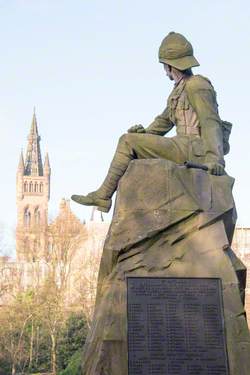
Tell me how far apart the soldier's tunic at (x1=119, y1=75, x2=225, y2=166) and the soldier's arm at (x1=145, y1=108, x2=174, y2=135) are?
1.16ft

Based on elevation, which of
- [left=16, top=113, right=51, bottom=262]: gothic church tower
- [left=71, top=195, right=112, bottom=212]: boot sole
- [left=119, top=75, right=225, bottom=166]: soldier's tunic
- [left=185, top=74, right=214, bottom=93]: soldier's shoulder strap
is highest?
[left=16, top=113, right=51, bottom=262]: gothic church tower

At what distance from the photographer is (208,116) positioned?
8359 mm

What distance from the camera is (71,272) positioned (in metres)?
47.4

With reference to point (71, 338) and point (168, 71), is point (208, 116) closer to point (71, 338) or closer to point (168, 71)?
point (168, 71)

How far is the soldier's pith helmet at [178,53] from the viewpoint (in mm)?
8602

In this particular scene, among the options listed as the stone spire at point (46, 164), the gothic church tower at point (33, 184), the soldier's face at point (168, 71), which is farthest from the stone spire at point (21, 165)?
the soldier's face at point (168, 71)

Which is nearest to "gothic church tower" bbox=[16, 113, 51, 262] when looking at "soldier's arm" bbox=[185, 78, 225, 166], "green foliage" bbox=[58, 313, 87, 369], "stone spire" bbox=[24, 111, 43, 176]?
"stone spire" bbox=[24, 111, 43, 176]

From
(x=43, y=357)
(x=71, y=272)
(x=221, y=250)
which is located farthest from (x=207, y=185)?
(x=71, y=272)

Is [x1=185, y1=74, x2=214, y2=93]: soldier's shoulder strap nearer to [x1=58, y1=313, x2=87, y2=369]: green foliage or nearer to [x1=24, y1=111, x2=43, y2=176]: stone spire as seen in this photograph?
[x1=58, y1=313, x2=87, y2=369]: green foliage

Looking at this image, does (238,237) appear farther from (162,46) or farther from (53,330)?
(162,46)

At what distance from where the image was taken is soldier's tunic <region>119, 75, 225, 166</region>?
8.18 metres

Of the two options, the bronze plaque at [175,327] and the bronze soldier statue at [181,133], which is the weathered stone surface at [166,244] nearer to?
the bronze plaque at [175,327]

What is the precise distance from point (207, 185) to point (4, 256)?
41291 millimetres

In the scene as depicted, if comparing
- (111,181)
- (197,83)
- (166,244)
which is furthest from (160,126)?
(166,244)
